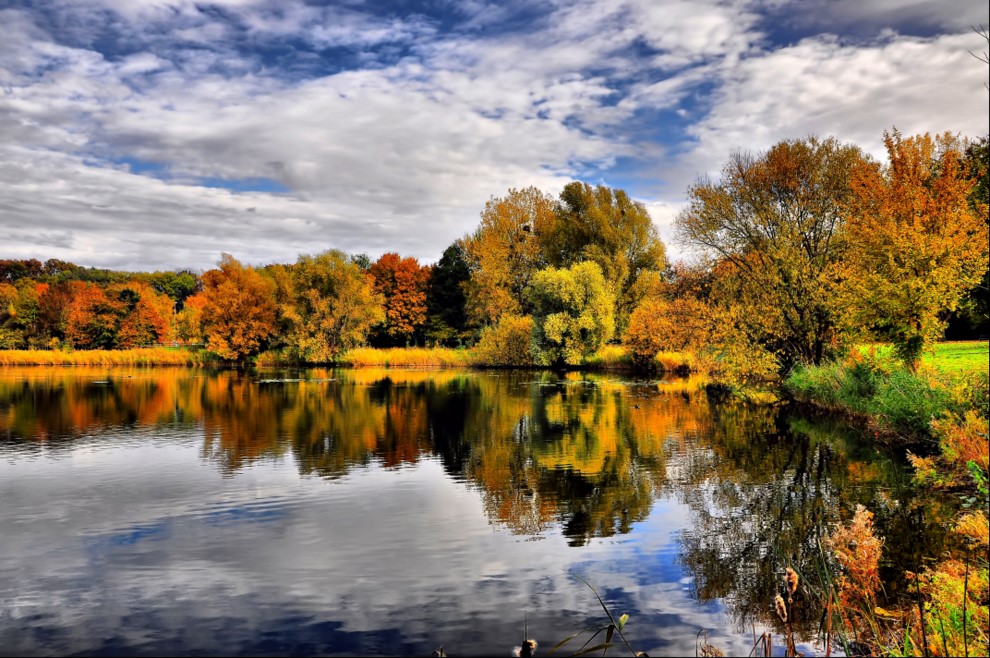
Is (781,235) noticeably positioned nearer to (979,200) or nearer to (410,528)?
(979,200)

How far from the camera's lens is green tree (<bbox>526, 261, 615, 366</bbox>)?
55.6 metres

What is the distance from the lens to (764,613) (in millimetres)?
8156

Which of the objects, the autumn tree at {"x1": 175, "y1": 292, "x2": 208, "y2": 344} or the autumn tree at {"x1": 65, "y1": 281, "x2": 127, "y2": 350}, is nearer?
the autumn tree at {"x1": 65, "y1": 281, "x2": 127, "y2": 350}

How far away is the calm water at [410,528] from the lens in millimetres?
8008

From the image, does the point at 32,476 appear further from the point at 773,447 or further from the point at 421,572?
the point at 773,447

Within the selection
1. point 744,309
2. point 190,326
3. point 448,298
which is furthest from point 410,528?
point 190,326

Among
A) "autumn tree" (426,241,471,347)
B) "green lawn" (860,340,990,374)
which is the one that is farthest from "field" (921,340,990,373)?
"autumn tree" (426,241,471,347)

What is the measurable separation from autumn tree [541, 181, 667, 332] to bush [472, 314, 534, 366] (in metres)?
8.36

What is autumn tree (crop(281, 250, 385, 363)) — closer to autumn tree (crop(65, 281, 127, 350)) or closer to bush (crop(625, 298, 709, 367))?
autumn tree (crop(65, 281, 127, 350))

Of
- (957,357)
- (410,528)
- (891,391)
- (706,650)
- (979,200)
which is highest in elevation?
(979,200)

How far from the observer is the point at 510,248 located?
64125 mm

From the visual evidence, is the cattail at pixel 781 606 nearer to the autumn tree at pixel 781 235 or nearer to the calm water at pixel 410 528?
the calm water at pixel 410 528

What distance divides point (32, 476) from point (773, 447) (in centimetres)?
2043

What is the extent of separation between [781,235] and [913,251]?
10587mm
